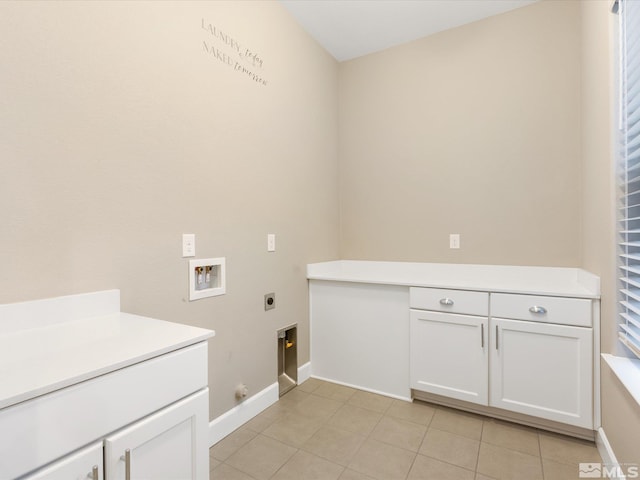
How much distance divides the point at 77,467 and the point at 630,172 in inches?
85.8

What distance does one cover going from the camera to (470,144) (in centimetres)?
250

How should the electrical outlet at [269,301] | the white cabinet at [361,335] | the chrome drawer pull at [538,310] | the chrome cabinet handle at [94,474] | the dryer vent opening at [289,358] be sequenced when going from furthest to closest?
the dryer vent opening at [289,358] < the white cabinet at [361,335] < the electrical outlet at [269,301] < the chrome drawer pull at [538,310] < the chrome cabinet handle at [94,474]

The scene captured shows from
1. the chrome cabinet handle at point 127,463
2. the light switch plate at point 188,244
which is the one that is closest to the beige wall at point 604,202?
the chrome cabinet handle at point 127,463

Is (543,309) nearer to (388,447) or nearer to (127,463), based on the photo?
(388,447)

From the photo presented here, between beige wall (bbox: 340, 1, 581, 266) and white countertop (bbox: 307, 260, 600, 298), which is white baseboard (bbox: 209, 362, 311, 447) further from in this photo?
beige wall (bbox: 340, 1, 581, 266)

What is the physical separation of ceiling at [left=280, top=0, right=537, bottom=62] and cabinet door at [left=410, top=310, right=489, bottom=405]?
2190 millimetres

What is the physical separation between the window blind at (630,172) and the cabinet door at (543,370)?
36 centimetres

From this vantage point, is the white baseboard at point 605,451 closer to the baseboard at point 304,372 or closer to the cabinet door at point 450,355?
the cabinet door at point 450,355

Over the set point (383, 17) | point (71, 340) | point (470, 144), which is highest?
point (383, 17)

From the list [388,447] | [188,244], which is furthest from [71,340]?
[388,447]

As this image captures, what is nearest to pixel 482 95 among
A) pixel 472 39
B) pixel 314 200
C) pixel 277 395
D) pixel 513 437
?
pixel 472 39

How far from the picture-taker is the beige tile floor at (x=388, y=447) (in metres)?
1.56

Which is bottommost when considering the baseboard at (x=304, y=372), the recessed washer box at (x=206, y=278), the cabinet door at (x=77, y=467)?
the baseboard at (x=304, y=372)

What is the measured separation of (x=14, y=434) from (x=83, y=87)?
1196 mm
